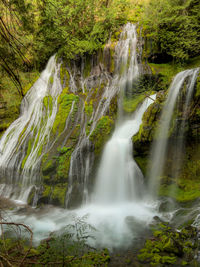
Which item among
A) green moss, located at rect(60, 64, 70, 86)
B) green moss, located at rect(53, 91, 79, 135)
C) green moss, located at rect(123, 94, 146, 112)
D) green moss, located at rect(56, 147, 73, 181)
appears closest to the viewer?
green moss, located at rect(56, 147, 73, 181)

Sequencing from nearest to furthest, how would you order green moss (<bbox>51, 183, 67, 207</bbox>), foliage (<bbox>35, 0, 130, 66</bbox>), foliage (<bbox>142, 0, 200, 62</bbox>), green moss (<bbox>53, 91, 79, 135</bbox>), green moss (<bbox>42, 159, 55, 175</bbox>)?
green moss (<bbox>51, 183, 67, 207</bbox>) → green moss (<bbox>42, 159, 55, 175</bbox>) → green moss (<bbox>53, 91, 79, 135</bbox>) → foliage (<bbox>142, 0, 200, 62</bbox>) → foliage (<bbox>35, 0, 130, 66</bbox>)

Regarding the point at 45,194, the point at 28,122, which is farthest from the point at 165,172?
the point at 28,122

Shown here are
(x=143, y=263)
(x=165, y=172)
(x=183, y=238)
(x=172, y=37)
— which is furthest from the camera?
(x=172, y=37)

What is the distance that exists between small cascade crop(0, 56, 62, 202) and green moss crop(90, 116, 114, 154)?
2.46m

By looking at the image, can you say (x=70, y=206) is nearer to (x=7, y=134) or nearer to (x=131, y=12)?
(x=7, y=134)

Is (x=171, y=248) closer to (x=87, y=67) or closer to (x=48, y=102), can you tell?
(x=48, y=102)

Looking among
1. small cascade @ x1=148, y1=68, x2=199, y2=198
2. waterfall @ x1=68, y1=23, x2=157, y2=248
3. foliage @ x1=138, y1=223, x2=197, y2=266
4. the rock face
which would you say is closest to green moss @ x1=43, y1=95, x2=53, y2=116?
waterfall @ x1=68, y1=23, x2=157, y2=248

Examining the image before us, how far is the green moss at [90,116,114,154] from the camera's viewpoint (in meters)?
7.58

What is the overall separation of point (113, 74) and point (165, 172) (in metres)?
7.35

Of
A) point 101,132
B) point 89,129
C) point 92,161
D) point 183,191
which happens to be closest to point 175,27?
point 101,132

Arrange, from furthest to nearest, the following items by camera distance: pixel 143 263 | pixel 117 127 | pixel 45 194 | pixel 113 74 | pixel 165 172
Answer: pixel 113 74 < pixel 117 127 < pixel 45 194 < pixel 165 172 < pixel 143 263

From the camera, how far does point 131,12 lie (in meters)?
13.1

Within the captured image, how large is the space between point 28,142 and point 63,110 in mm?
2511

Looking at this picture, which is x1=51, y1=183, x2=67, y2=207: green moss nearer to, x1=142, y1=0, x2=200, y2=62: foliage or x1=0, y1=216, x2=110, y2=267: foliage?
x1=0, y1=216, x2=110, y2=267: foliage
